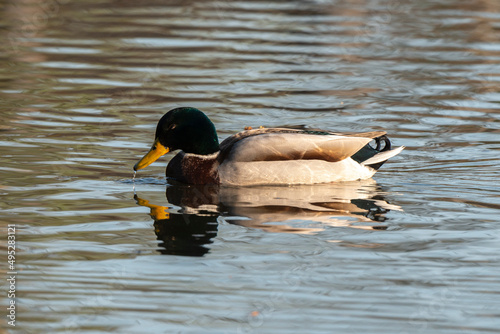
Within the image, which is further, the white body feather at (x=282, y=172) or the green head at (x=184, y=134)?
the green head at (x=184, y=134)

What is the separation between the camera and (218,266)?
23.0ft

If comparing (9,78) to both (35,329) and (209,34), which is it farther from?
(35,329)

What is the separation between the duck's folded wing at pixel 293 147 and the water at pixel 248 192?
1.07 ft

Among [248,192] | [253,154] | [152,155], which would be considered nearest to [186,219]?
[248,192]

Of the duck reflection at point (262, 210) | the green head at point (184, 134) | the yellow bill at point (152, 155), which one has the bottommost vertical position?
the duck reflection at point (262, 210)

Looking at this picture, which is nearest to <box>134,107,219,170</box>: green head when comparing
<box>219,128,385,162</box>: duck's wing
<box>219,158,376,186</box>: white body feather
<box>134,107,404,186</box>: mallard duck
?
<box>134,107,404,186</box>: mallard duck

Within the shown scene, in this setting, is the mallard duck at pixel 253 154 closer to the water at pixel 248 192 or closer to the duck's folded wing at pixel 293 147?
the duck's folded wing at pixel 293 147

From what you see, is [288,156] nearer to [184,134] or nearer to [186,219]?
[184,134]

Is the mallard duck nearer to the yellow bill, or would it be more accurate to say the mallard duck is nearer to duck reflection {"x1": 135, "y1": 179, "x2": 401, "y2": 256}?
the yellow bill

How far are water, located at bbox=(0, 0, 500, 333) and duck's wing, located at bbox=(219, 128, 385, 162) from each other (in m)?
0.33

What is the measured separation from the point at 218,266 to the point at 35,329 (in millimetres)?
1591

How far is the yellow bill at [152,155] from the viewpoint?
31.6 feet

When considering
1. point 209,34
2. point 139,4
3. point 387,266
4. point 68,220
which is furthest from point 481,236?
point 139,4

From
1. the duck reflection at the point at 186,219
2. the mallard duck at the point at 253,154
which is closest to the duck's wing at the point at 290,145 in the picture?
the mallard duck at the point at 253,154
